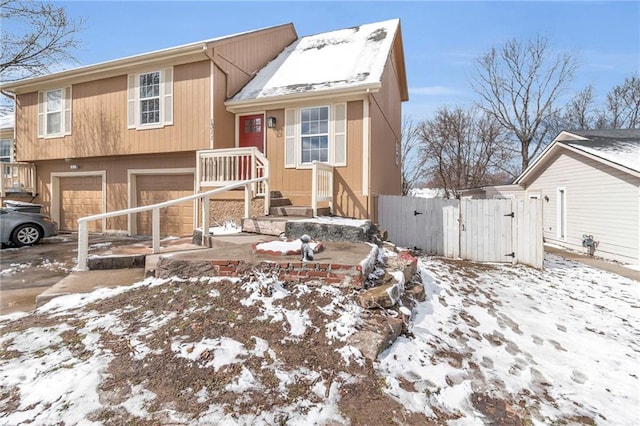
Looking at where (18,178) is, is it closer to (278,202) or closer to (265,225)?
(278,202)

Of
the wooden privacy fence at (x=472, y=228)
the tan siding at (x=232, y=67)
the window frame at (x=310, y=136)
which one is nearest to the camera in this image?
the wooden privacy fence at (x=472, y=228)

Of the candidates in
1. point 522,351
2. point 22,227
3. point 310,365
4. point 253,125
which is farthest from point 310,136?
point 22,227

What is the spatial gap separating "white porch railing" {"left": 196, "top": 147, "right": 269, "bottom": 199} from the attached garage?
5.62m

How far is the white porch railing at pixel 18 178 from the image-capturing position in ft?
36.0

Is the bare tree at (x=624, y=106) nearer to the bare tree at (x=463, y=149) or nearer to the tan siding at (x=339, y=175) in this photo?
the bare tree at (x=463, y=149)

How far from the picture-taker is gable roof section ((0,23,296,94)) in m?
8.36

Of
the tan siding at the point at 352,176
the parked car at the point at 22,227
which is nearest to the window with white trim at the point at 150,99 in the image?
the parked car at the point at 22,227

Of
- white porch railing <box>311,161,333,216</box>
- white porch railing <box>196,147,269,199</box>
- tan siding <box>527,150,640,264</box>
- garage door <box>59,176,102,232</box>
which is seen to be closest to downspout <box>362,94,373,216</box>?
white porch railing <box>311,161,333,216</box>

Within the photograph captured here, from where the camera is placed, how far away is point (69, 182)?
1115cm

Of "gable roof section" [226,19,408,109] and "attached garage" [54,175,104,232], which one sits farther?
"attached garage" [54,175,104,232]

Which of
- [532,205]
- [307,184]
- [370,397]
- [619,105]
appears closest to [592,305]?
[532,205]

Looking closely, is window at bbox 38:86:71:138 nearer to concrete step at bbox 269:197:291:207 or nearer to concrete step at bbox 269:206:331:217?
concrete step at bbox 269:197:291:207

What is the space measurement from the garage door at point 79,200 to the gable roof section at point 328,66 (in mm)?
5871

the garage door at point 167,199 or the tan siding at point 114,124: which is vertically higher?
the tan siding at point 114,124
